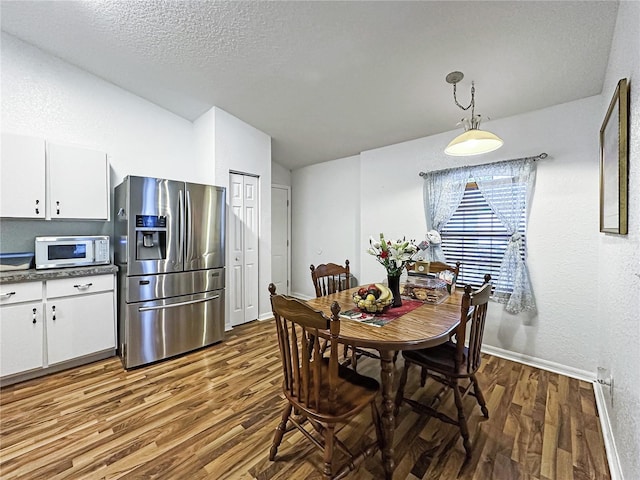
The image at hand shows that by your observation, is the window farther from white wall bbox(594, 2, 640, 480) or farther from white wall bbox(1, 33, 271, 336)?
white wall bbox(1, 33, 271, 336)

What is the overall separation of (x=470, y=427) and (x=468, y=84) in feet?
8.87

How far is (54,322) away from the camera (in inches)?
91.9

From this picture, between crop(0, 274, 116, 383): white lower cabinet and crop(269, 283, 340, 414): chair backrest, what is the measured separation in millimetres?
2184

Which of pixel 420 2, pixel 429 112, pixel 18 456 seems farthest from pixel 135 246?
pixel 429 112

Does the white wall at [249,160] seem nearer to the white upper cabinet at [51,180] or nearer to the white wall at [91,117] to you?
the white wall at [91,117]

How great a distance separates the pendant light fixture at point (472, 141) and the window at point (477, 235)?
100cm

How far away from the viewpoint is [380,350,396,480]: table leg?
4.49ft

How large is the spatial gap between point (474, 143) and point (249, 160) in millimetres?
2659

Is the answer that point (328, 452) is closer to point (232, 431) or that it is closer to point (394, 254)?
point (232, 431)

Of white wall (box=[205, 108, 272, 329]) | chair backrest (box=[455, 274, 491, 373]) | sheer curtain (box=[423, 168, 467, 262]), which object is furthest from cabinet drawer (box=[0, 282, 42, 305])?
sheer curtain (box=[423, 168, 467, 262])

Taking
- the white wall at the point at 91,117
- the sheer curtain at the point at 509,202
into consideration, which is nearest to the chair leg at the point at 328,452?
the sheer curtain at the point at 509,202

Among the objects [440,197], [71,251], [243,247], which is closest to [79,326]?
[71,251]

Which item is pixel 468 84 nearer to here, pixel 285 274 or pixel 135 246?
pixel 135 246

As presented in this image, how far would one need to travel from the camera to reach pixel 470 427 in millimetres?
1762
